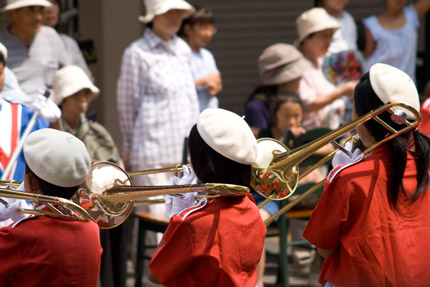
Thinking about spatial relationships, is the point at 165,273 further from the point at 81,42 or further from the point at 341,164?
the point at 81,42

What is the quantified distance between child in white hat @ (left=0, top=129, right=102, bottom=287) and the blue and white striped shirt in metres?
3.17

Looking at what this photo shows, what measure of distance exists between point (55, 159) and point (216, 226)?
2.01 ft

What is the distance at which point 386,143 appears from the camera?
336cm

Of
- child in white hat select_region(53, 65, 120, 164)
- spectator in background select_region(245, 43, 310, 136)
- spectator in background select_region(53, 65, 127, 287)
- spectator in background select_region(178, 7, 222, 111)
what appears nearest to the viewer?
spectator in background select_region(53, 65, 127, 287)

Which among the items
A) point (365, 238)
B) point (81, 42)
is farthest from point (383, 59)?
point (365, 238)

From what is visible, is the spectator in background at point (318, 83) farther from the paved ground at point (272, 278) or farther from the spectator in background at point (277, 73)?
the paved ground at point (272, 278)

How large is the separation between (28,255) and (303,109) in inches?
155

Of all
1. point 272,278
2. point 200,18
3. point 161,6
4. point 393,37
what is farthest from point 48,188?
point 393,37

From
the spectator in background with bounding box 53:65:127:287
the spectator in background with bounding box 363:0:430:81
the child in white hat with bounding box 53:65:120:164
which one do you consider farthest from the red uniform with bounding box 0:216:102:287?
the spectator in background with bounding box 363:0:430:81

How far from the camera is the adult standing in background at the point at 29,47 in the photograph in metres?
6.10

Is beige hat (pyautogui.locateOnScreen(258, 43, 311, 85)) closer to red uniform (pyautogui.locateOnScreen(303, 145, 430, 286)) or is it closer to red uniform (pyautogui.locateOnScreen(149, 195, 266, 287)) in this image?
red uniform (pyautogui.locateOnScreen(303, 145, 430, 286))

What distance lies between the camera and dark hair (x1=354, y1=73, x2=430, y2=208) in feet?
10.9

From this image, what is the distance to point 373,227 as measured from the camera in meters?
3.28

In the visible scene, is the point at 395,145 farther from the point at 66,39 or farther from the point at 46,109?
the point at 66,39
